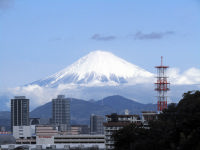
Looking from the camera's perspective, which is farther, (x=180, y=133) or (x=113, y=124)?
(x=113, y=124)

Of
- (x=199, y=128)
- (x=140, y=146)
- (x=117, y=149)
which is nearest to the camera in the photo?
(x=199, y=128)

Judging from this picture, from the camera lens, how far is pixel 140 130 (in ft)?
346

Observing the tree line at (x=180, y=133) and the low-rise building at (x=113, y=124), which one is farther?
the low-rise building at (x=113, y=124)

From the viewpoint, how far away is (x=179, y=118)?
77.4m

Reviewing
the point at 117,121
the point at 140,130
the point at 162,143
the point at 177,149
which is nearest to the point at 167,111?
the point at 140,130

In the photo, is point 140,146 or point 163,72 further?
point 163,72

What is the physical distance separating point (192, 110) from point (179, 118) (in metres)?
4.25

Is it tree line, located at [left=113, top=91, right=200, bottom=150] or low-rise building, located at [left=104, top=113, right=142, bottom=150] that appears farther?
low-rise building, located at [left=104, top=113, right=142, bottom=150]

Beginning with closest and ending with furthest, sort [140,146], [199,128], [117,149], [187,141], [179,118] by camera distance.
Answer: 1. [187,141]
2. [199,128]
3. [140,146]
4. [179,118]
5. [117,149]

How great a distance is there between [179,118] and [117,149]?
88.2ft

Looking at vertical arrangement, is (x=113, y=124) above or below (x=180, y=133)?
above

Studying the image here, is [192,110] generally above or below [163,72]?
below

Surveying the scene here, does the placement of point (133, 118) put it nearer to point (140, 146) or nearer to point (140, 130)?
point (140, 130)

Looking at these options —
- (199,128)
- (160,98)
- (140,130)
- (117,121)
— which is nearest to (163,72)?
(160,98)
